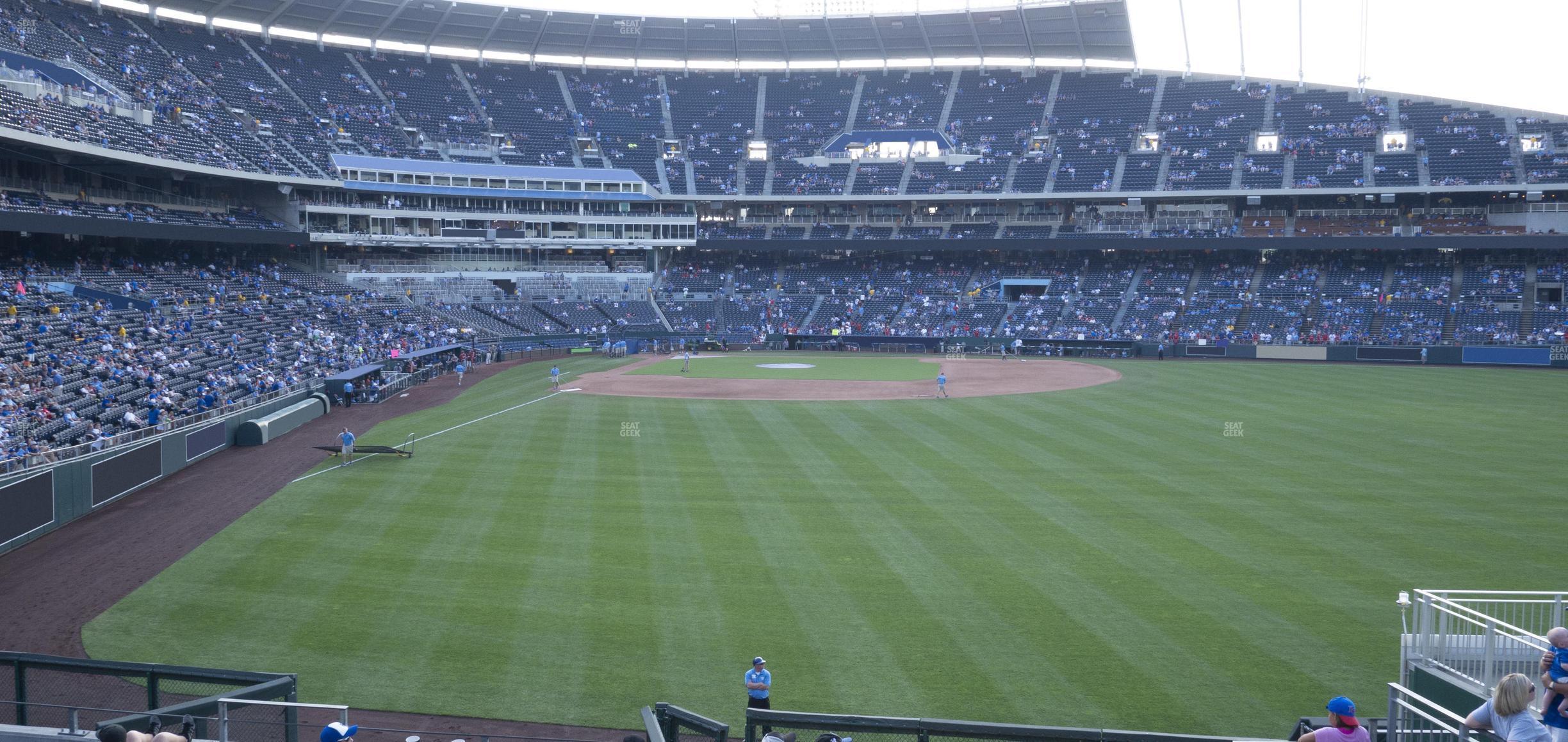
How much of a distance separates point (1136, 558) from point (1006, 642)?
5.01 m

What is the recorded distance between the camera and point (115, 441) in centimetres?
2511

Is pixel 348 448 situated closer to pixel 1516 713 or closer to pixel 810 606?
pixel 810 606

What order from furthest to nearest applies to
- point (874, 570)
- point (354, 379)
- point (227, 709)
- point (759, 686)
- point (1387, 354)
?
point (1387, 354)
point (354, 379)
point (874, 570)
point (759, 686)
point (227, 709)

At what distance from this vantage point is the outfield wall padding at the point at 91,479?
19.9 metres

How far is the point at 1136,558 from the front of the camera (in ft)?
59.2

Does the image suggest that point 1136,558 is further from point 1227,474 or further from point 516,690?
point 516,690

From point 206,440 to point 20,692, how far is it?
2113 centimetres

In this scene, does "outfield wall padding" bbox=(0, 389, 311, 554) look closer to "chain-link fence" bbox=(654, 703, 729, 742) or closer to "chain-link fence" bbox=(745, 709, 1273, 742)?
"chain-link fence" bbox=(654, 703, 729, 742)

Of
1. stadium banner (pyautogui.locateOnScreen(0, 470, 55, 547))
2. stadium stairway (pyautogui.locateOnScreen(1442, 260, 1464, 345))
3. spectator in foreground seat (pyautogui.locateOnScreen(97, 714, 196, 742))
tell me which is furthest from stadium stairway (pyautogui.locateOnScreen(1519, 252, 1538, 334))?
stadium banner (pyautogui.locateOnScreen(0, 470, 55, 547))

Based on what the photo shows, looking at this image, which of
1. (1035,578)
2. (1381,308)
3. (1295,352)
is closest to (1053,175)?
(1295,352)

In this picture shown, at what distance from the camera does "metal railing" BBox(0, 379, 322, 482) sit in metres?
21.1

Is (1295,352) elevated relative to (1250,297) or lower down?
lower down

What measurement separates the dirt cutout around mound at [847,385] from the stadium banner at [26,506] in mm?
23044

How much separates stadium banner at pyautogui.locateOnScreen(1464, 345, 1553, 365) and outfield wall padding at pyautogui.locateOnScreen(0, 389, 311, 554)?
6066cm
